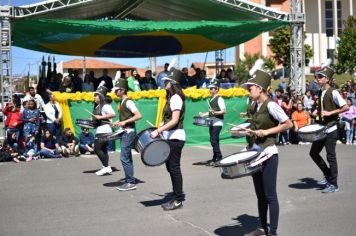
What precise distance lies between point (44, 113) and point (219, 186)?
302 inches

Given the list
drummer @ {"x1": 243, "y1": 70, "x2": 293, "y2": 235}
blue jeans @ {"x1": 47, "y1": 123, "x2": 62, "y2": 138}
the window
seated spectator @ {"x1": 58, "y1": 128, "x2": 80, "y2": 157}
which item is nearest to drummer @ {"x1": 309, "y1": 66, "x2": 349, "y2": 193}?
drummer @ {"x1": 243, "y1": 70, "x2": 293, "y2": 235}

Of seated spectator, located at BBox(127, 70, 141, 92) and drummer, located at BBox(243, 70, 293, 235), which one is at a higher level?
seated spectator, located at BBox(127, 70, 141, 92)

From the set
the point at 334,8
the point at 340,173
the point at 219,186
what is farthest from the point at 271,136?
the point at 334,8

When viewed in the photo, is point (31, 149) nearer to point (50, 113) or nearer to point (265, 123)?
point (50, 113)

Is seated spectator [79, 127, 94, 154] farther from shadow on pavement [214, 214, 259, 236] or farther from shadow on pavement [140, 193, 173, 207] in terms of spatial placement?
shadow on pavement [214, 214, 259, 236]

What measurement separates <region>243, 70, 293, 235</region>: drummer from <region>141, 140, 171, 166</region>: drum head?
5.56 feet

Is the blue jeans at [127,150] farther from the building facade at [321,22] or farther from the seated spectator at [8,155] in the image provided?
the building facade at [321,22]

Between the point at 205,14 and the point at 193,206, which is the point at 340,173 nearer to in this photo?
the point at 193,206

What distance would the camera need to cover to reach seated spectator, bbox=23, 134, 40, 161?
13.5 m

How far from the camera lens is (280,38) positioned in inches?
1889

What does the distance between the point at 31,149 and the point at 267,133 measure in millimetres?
9608

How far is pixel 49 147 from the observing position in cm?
1399

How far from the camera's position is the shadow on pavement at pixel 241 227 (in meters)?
6.08

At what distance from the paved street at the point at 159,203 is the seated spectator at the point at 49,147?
202 cm
